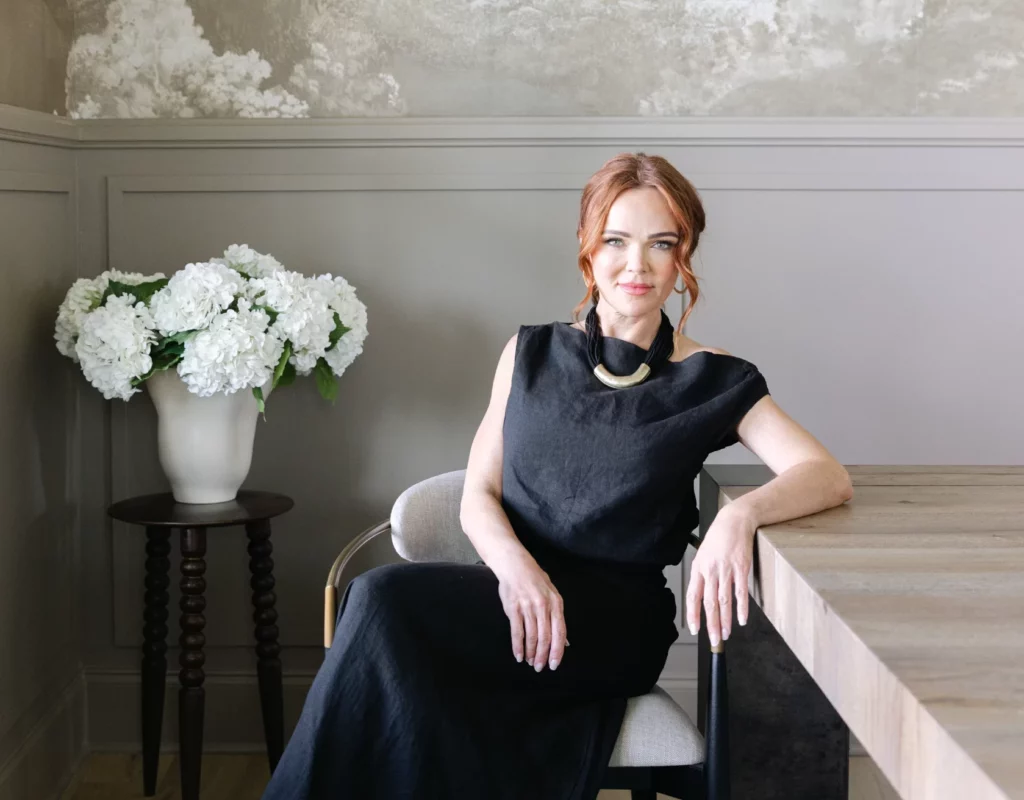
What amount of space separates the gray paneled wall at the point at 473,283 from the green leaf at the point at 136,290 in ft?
1.08

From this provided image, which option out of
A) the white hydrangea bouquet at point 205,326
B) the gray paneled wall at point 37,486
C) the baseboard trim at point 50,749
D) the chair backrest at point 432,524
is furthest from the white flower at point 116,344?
the baseboard trim at point 50,749

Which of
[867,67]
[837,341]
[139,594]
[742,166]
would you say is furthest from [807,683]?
[139,594]

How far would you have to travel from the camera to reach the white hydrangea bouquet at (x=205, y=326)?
92.9 inches

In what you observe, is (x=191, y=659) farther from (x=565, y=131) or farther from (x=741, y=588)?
(x=565, y=131)

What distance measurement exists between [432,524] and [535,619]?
16.2 inches

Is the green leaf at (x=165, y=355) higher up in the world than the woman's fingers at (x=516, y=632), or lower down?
higher up

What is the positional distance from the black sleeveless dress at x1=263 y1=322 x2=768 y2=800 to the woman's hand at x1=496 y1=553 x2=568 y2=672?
3 cm

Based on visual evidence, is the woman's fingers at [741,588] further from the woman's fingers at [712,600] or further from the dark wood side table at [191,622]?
the dark wood side table at [191,622]

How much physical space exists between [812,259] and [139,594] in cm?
185

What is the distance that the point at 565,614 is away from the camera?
72.8 inches

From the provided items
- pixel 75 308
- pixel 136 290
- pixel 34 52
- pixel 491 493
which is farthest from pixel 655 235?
pixel 34 52

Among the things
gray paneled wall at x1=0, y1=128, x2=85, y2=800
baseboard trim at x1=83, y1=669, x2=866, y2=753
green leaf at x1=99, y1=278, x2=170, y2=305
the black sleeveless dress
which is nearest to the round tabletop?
→ gray paneled wall at x1=0, y1=128, x2=85, y2=800

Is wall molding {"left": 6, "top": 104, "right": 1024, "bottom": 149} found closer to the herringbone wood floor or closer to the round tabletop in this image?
the round tabletop

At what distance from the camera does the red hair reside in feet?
6.60
